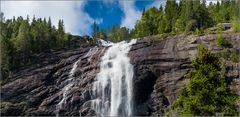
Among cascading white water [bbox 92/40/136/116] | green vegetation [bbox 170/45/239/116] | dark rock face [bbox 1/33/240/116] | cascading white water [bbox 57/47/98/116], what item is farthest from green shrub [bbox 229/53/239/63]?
green vegetation [bbox 170/45/239/116]

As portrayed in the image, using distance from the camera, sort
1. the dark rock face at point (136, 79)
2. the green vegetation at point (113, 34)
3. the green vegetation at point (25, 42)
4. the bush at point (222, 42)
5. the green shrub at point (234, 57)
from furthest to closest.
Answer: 1. the green vegetation at point (113, 34)
2. the green vegetation at point (25, 42)
3. the bush at point (222, 42)
4. the dark rock face at point (136, 79)
5. the green shrub at point (234, 57)

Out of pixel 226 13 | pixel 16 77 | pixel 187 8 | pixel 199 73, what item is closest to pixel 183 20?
pixel 187 8

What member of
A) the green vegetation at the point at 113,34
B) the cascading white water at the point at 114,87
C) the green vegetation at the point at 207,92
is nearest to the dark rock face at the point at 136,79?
the cascading white water at the point at 114,87

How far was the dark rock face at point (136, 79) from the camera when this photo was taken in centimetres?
8112

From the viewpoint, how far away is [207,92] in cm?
3816

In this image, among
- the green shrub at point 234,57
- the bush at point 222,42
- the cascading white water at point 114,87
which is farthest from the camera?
the bush at point 222,42

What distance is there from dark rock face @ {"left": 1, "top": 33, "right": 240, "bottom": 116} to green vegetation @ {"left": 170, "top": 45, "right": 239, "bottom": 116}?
37.4 metres

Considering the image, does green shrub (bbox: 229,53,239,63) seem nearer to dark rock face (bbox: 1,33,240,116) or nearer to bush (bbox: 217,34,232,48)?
dark rock face (bbox: 1,33,240,116)

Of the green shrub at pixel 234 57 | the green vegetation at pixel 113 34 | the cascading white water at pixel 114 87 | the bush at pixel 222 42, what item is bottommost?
the cascading white water at pixel 114 87

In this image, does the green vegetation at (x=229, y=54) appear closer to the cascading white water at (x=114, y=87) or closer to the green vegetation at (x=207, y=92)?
the cascading white water at (x=114, y=87)

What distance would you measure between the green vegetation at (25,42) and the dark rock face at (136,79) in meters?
5.54

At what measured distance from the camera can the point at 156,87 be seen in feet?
270

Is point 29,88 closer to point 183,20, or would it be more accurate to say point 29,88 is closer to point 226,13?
point 183,20

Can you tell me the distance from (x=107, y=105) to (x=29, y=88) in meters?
15.5
